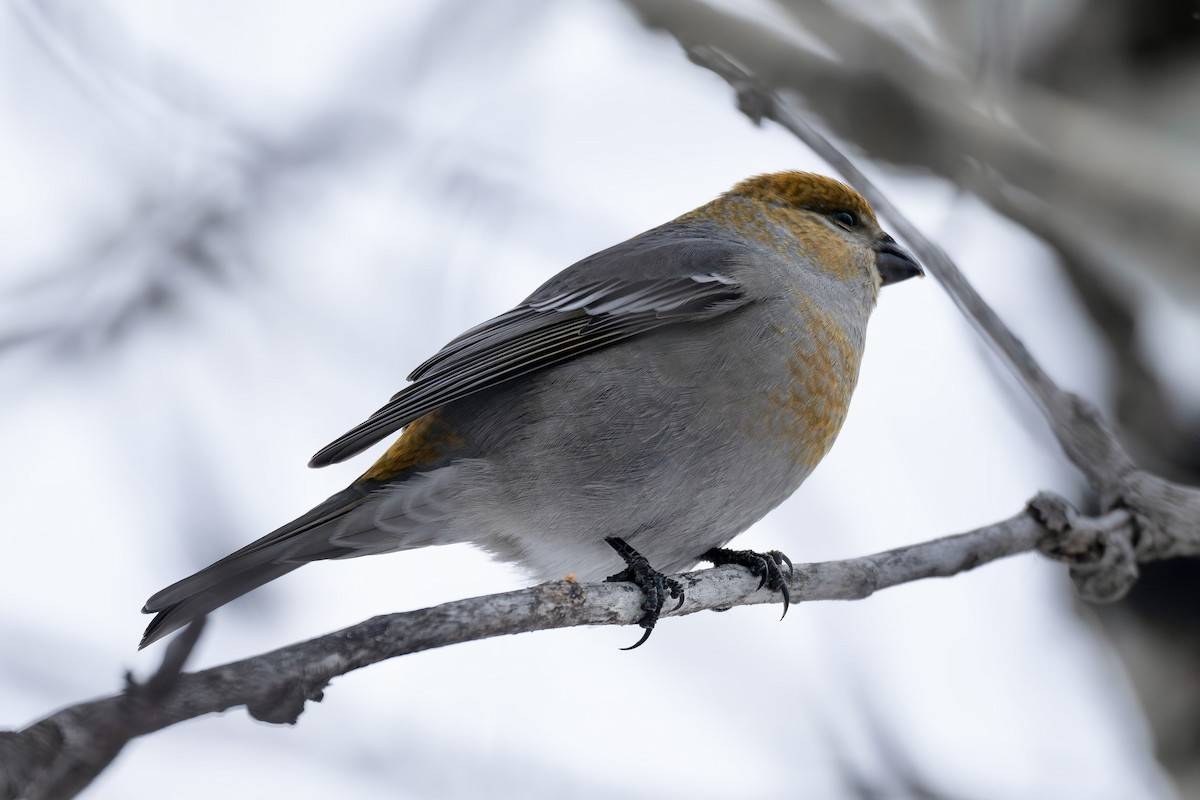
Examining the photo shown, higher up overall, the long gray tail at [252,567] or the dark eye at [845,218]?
the dark eye at [845,218]

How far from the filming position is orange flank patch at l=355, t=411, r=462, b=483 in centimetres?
400

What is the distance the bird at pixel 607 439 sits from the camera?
12.5 feet

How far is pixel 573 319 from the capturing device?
167 inches

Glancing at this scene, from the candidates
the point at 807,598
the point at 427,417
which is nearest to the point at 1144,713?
the point at 807,598

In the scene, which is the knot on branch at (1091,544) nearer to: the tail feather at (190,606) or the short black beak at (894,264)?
the short black beak at (894,264)

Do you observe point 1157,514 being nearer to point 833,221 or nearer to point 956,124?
point 956,124

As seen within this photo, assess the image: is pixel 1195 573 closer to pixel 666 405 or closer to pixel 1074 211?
pixel 1074 211

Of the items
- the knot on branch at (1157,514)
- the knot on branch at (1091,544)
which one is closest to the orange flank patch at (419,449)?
the knot on branch at (1091,544)

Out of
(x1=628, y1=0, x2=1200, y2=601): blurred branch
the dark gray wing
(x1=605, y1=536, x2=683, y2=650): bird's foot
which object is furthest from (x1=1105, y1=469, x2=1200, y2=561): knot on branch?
(x1=605, y1=536, x2=683, y2=650): bird's foot

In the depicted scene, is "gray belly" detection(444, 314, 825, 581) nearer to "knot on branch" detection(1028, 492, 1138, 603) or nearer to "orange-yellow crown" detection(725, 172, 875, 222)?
"knot on branch" detection(1028, 492, 1138, 603)

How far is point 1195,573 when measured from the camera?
16.2 feet

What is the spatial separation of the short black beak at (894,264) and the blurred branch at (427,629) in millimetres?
1606

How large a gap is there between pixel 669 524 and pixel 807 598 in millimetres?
570

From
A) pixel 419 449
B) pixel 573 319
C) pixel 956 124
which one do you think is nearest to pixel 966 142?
pixel 956 124
